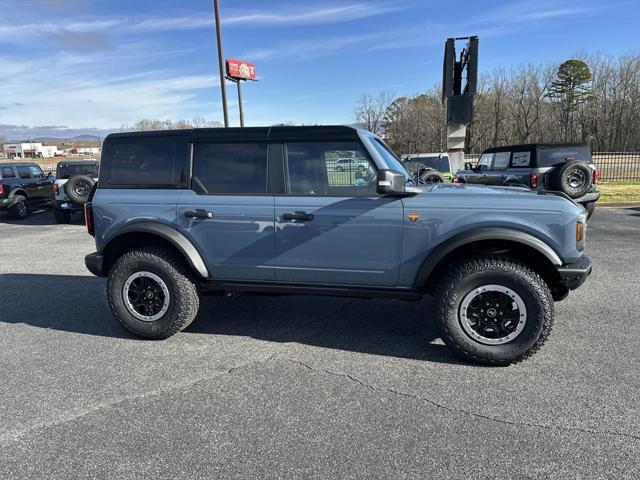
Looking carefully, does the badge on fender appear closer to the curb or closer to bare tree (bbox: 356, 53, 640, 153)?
the curb

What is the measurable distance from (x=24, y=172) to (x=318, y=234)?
46.5 feet

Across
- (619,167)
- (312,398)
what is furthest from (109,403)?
(619,167)

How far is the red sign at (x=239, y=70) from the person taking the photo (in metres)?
A: 20.5

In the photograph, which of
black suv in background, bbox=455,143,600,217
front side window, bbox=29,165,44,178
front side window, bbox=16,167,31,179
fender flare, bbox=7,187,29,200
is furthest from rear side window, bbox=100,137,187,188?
front side window, bbox=29,165,44,178

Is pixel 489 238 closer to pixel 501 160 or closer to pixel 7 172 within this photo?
pixel 501 160

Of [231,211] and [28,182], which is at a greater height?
[28,182]

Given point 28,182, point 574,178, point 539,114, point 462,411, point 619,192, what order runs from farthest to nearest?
point 539,114 < point 619,192 < point 28,182 < point 574,178 < point 462,411

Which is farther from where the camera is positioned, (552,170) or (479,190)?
(552,170)

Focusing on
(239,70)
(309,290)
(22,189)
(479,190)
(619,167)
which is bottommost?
(309,290)

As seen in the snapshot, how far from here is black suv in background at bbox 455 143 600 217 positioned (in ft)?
30.0

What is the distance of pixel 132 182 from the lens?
4.27m

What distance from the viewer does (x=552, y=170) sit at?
31.1ft

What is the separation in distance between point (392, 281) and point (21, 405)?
2.85 m

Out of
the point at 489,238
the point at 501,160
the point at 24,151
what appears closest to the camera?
the point at 489,238
